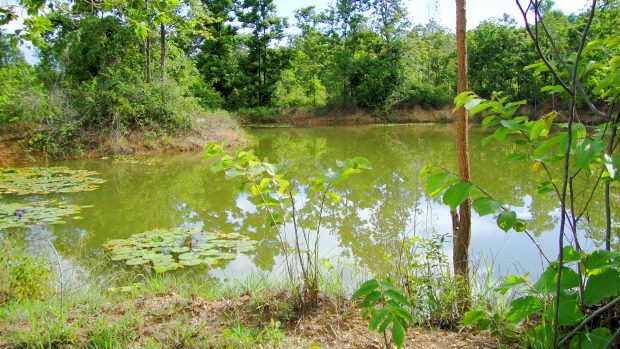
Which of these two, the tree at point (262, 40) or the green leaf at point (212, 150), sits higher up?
the tree at point (262, 40)

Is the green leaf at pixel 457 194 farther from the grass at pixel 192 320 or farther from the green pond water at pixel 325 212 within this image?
the green pond water at pixel 325 212

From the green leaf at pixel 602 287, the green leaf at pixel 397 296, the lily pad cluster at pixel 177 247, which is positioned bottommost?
the lily pad cluster at pixel 177 247

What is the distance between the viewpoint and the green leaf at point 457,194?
4.41 ft

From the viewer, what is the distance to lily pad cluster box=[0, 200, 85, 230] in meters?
6.14

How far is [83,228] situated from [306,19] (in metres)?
28.2

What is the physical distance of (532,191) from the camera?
27.1ft

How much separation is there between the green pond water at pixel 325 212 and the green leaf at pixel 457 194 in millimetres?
1523

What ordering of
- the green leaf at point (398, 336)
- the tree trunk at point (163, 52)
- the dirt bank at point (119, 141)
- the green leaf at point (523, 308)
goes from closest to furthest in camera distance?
the green leaf at point (523, 308) < the green leaf at point (398, 336) < the dirt bank at point (119, 141) < the tree trunk at point (163, 52)

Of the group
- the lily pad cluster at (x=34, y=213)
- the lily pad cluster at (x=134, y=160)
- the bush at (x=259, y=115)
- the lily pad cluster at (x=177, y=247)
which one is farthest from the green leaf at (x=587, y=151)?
the bush at (x=259, y=115)

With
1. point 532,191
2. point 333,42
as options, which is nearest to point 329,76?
point 333,42

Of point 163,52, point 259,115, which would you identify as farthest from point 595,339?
point 259,115

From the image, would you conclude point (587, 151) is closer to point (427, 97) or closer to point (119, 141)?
point (119, 141)

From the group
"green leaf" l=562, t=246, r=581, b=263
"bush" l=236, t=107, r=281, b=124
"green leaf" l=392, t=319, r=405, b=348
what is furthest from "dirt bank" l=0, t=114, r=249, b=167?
"bush" l=236, t=107, r=281, b=124

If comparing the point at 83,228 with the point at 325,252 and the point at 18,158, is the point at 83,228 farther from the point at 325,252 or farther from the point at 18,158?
the point at 18,158
